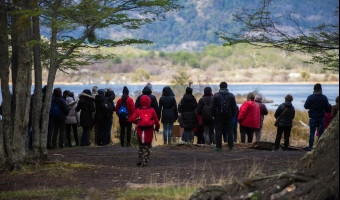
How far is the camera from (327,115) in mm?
18969

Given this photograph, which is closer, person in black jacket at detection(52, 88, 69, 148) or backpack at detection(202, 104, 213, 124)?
person in black jacket at detection(52, 88, 69, 148)

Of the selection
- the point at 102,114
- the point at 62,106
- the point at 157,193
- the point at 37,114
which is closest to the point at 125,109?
the point at 102,114

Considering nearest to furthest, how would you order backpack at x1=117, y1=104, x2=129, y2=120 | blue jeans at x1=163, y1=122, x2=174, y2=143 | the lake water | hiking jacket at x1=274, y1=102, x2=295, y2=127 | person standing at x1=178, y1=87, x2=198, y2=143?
hiking jacket at x1=274, y1=102, x2=295, y2=127, backpack at x1=117, y1=104, x2=129, y2=120, person standing at x1=178, y1=87, x2=198, y2=143, blue jeans at x1=163, y1=122, x2=174, y2=143, the lake water

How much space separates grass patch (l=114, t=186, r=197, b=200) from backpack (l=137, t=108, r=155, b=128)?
3.52 m

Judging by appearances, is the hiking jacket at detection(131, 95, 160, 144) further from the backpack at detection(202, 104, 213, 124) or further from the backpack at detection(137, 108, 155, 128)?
the backpack at detection(202, 104, 213, 124)

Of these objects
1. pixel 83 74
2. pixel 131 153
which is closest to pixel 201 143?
pixel 131 153

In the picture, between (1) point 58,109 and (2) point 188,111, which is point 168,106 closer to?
(2) point 188,111

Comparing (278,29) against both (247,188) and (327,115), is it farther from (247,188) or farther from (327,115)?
(247,188)

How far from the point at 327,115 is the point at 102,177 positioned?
7.83m

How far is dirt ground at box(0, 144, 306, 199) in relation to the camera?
1262cm

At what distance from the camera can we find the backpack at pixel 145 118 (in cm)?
1466

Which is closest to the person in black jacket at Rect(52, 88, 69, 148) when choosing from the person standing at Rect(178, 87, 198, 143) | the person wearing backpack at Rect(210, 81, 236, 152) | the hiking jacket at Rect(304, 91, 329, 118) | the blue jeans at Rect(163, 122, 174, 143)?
the blue jeans at Rect(163, 122, 174, 143)

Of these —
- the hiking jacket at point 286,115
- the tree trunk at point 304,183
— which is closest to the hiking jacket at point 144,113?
the hiking jacket at point 286,115

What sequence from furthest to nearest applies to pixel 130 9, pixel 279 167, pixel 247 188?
pixel 130 9 < pixel 279 167 < pixel 247 188
